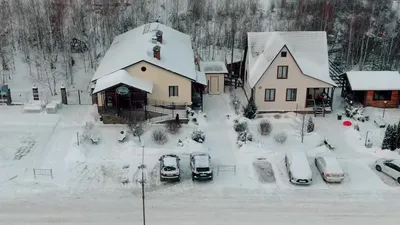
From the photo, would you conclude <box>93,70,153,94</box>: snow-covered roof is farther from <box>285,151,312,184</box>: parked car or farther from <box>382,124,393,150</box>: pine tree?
<box>382,124,393,150</box>: pine tree

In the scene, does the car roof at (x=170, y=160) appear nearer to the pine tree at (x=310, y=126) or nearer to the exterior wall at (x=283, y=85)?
the pine tree at (x=310, y=126)

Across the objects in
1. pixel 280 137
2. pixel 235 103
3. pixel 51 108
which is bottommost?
pixel 280 137

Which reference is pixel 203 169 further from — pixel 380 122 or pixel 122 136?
pixel 380 122

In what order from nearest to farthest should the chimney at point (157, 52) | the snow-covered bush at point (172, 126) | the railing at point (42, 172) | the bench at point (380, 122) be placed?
the railing at point (42, 172)
the snow-covered bush at point (172, 126)
the bench at point (380, 122)
the chimney at point (157, 52)

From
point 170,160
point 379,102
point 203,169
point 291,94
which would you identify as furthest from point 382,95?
point 170,160

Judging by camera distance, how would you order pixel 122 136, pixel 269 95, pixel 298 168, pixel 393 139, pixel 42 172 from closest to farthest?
pixel 298 168 → pixel 42 172 → pixel 393 139 → pixel 122 136 → pixel 269 95

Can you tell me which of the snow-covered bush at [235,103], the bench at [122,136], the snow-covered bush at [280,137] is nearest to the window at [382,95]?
the snow-covered bush at [280,137]

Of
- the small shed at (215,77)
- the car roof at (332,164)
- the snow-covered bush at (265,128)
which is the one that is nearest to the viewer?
the car roof at (332,164)
